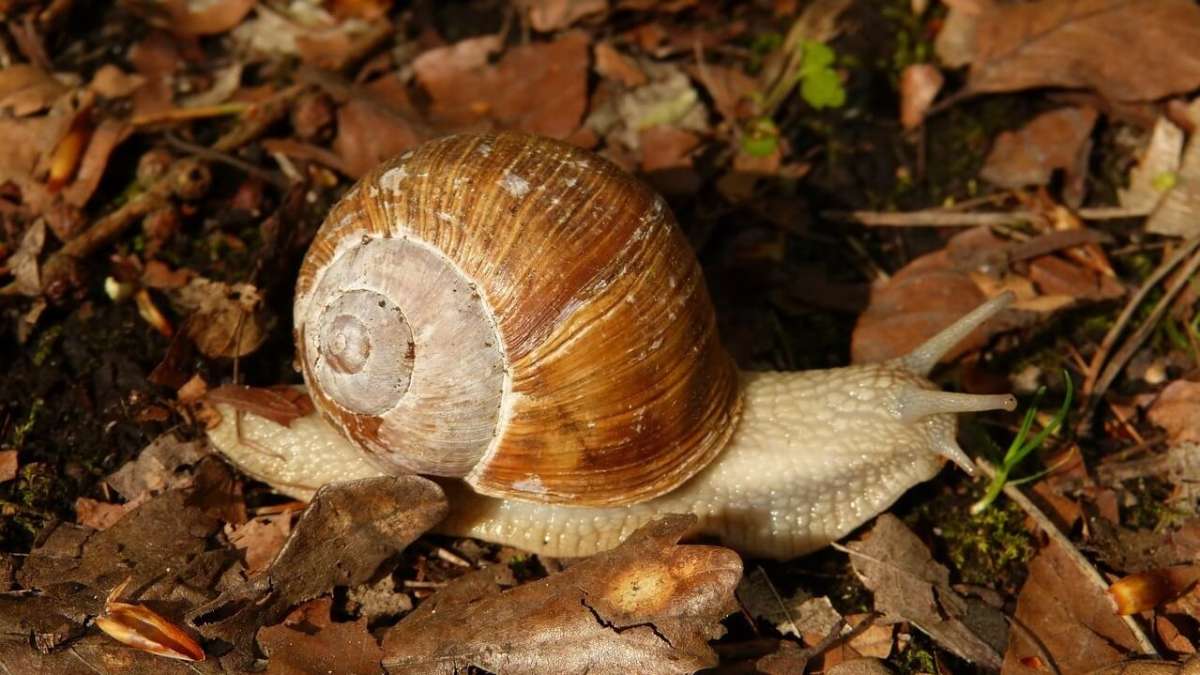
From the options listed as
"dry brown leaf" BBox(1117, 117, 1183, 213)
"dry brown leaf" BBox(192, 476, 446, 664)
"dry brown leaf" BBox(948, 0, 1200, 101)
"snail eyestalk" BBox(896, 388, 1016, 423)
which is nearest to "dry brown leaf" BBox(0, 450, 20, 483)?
"dry brown leaf" BBox(192, 476, 446, 664)

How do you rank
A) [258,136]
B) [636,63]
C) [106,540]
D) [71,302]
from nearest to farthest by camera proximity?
[106,540]
[71,302]
[258,136]
[636,63]

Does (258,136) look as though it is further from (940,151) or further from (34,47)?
(940,151)

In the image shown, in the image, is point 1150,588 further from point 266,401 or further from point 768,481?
point 266,401

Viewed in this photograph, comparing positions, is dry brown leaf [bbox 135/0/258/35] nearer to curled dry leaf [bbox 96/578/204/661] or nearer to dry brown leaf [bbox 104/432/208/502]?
dry brown leaf [bbox 104/432/208/502]

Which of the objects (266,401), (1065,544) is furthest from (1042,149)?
(266,401)

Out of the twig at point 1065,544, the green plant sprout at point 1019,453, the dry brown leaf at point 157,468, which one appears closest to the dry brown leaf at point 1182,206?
the green plant sprout at point 1019,453

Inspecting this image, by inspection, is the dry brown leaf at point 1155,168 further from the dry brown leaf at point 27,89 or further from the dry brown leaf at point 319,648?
the dry brown leaf at point 27,89

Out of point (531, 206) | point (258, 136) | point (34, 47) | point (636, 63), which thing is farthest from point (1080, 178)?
point (34, 47)

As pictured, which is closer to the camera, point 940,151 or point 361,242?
point 361,242
